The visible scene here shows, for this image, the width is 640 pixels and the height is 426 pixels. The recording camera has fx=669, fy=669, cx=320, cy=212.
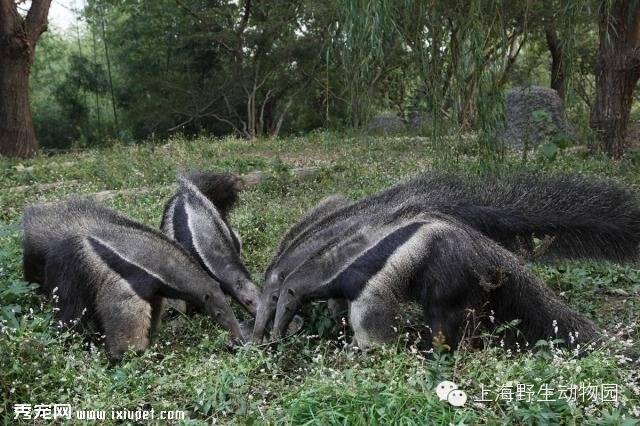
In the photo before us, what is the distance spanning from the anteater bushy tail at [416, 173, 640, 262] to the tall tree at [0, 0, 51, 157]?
1373 cm

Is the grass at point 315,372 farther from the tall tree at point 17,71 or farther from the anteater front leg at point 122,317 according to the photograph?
the tall tree at point 17,71

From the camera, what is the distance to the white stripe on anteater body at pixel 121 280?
4707 mm

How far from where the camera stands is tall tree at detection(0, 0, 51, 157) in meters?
15.5

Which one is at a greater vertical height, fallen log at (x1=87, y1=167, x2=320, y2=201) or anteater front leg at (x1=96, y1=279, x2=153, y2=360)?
fallen log at (x1=87, y1=167, x2=320, y2=201)

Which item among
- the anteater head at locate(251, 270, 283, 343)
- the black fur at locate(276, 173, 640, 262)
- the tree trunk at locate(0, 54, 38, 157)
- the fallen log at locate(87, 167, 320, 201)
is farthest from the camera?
the tree trunk at locate(0, 54, 38, 157)

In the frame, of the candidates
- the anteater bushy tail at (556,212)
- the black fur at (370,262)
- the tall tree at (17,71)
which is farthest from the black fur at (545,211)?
the tall tree at (17,71)

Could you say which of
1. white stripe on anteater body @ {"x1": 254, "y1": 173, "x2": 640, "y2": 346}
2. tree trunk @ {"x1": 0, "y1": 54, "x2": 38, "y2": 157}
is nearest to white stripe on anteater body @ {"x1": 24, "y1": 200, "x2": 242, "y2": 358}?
white stripe on anteater body @ {"x1": 254, "y1": 173, "x2": 640, "y2": 346}

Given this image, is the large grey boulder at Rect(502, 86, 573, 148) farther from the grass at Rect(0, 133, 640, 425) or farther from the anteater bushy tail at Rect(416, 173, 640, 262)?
the anteater bushy tail at Rect(416, 173, 640, 262)

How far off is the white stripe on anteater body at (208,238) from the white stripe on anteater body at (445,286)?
1.12 metres

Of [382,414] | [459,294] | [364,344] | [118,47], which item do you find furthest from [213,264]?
[118,47]

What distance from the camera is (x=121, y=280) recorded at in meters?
4.78

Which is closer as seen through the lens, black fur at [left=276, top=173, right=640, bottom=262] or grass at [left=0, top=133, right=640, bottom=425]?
grass at [left=0, top=133, right=640, bottom=425]

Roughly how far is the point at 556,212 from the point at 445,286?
1.00 m

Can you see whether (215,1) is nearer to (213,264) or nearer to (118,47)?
(118,47)
